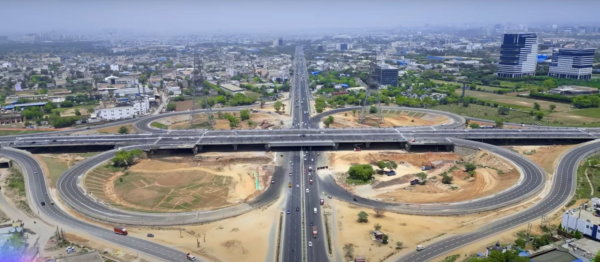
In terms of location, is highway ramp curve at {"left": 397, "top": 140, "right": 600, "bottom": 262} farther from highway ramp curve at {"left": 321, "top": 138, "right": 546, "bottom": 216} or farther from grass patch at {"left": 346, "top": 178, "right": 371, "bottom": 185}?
grass patch at {"left": 346, "top": 178, "right": 371, "bottom": 185}

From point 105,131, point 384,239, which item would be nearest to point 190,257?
point 384,239

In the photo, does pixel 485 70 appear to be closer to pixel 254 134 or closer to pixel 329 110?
pixel 329 110

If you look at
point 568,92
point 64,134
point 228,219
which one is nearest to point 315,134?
point 228,219

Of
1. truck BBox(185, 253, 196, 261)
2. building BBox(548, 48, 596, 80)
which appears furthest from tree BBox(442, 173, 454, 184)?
building BBox(548, 48, 596, 80)

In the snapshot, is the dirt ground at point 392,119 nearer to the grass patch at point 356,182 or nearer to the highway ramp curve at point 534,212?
the highway ramp curve at point 534,212

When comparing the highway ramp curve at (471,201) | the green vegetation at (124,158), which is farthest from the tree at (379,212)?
the green vegetation at (124,158)

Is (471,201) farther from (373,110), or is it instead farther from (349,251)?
(373,110)
